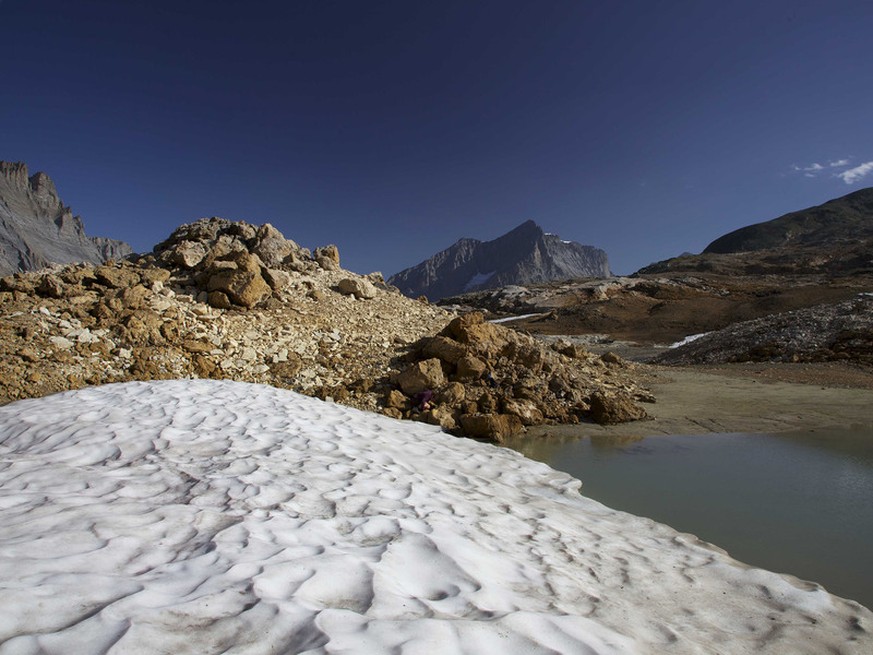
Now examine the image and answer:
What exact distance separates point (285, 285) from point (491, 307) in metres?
46.4

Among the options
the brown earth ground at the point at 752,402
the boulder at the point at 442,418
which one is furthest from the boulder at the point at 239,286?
the brown earth ground at the point at 752,402

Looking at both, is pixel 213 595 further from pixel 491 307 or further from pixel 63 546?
pixel 491 307

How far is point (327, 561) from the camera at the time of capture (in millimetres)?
2418

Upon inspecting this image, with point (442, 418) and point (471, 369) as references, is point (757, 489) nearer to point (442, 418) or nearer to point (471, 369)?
point (442, 418)

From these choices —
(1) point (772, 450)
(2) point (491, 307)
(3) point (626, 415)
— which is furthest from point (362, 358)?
(2) point (491, 307)

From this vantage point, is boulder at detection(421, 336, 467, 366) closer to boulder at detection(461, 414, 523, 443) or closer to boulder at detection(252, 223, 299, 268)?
boulder at detection(461, 414, 523, 443)

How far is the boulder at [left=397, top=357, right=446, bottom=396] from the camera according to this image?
8.73m

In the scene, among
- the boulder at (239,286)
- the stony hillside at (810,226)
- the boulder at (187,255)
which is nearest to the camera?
the boulder at (239,286)

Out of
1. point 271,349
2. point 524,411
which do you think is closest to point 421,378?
point 524,411

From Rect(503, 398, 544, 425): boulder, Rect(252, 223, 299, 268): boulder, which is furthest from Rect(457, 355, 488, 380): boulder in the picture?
Rect(252, 223, 299, 268): boulder

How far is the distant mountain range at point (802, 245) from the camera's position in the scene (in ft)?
191

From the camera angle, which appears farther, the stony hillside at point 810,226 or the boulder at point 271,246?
the stony hillside at point 810,226

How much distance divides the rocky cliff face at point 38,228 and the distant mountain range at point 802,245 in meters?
138

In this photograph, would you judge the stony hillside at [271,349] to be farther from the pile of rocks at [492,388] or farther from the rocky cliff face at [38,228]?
the rocky cliff face at [38,228]
